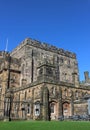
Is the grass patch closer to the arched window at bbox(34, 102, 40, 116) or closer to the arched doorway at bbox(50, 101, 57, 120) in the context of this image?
the arched window at bbox(34, 102, 40, 116)

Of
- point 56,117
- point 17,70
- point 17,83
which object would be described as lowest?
point 56,117

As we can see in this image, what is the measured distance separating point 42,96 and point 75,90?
9044 mm

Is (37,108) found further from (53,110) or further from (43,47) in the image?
(43,47)

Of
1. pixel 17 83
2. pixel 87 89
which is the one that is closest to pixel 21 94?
pixel 17 83

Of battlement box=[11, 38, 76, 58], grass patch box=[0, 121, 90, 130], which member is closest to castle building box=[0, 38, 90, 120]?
battlement box=[11, 38, 76, 58]

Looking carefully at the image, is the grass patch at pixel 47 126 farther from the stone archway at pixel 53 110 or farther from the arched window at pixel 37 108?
the stone archway at pixel 53 110

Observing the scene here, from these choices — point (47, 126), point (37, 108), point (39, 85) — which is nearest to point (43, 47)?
point (39, 85)

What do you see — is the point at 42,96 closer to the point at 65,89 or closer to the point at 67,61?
the point at 65,89

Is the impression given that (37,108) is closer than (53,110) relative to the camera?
Yes

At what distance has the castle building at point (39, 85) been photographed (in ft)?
105

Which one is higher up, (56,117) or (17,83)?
(17,83)

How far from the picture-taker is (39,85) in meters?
33.8

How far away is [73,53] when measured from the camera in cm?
5944

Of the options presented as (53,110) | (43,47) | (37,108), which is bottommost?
(53,110)
